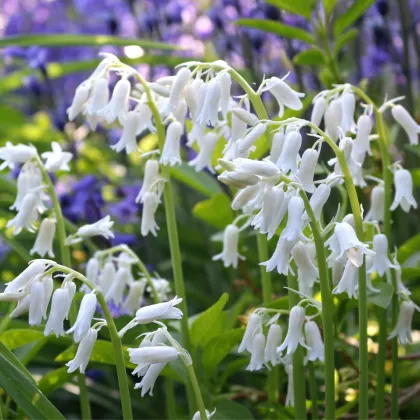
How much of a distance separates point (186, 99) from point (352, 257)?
19.1 inches

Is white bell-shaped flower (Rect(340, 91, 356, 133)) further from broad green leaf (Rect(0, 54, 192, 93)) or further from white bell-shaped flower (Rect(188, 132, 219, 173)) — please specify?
broad green leaf (Rect(0, 54, 192, 93))

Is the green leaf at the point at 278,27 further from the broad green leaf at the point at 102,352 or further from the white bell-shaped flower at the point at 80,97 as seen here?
the broad green leaf at the point at 102,352

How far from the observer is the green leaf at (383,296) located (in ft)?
5.07

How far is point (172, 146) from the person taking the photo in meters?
1.68

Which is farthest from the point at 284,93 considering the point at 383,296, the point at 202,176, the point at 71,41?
the point at 71,41

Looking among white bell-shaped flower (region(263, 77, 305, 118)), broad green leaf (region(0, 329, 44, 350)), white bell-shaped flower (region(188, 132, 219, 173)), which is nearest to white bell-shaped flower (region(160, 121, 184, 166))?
white bell-shaped flower (region(188, 132, 219, 173))

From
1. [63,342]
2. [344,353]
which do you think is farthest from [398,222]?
[63,342]

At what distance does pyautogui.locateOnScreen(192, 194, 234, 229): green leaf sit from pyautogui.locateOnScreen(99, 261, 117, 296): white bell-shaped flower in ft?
1.21

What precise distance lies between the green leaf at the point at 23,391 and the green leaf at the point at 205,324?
17.1 inches

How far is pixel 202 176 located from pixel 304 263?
1136 millimetres

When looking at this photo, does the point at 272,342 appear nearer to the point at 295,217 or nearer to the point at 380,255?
the point at 380,255

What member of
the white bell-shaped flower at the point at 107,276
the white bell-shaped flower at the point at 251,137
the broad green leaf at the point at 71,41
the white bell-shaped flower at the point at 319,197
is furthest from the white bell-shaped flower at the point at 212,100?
the broad green leaf at the point at 71,41

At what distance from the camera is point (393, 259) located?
5.48ft

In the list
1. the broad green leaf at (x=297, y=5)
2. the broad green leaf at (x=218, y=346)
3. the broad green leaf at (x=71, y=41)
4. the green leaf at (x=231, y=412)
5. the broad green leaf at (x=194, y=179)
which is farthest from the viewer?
the broad green leaf at (x=71, y=41)
